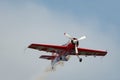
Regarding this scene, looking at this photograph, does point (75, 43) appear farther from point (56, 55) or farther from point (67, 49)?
point (56, 55)

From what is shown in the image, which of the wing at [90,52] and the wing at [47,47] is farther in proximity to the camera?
the wing at [90,52]

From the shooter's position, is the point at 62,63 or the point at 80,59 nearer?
the point at 80,59

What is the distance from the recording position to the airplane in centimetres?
9900

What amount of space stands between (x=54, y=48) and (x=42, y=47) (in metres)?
2.38

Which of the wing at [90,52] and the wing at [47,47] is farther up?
the wing at [47,47]

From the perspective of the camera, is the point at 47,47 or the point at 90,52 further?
the point at 90,52

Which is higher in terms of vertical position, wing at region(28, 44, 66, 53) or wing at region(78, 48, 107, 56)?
wing at region(28, 44, 66, 53)

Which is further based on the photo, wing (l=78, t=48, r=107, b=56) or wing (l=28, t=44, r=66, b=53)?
wing (l=78, t=48, r=107, b=56)

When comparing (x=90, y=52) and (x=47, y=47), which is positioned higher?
(x=47, y=47)

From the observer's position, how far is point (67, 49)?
3952 inches

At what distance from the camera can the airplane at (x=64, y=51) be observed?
9900cm

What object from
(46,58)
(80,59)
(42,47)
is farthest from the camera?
(46,58)

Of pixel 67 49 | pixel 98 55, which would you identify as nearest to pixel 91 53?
pixel 98 55

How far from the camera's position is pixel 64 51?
10156 centimetres
